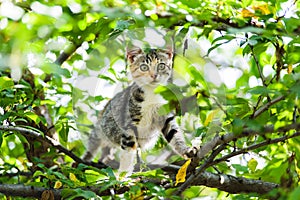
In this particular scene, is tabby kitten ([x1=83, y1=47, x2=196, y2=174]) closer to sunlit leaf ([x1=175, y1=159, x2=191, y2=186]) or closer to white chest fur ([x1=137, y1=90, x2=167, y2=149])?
white chest fur ([x1=137, y1=90, x2=167, y2=149])

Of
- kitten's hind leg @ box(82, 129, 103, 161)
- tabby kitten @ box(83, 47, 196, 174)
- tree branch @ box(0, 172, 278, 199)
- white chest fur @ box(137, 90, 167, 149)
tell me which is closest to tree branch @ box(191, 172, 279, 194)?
tree branch @ box(0, 172, 278, 199)

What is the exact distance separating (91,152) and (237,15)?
1234 millimetres

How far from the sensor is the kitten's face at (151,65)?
2260 millimetres

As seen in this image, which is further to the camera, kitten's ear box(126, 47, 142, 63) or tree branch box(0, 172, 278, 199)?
kitten's ear box(126, 47, 142, 63)

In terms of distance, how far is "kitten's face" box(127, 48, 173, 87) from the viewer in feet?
7.41

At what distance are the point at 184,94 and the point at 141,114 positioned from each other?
0.37m

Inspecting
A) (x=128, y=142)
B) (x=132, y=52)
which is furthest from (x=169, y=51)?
(x=128, y=142)

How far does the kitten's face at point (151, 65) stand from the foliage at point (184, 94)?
0.06 m

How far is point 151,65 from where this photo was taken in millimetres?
2344

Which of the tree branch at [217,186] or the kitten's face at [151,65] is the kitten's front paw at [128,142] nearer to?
the kitten's face at [151,65]

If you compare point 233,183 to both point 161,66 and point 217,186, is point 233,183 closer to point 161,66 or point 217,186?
point 217,186

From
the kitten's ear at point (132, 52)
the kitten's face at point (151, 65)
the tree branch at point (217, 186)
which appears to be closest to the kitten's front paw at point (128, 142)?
the kitten's face at point (151, 65)

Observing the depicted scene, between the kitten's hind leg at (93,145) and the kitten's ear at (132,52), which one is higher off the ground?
the kitten's ear at (132,52)

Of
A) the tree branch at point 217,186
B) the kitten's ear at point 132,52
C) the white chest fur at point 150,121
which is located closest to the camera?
the tree branch at point 217,186
